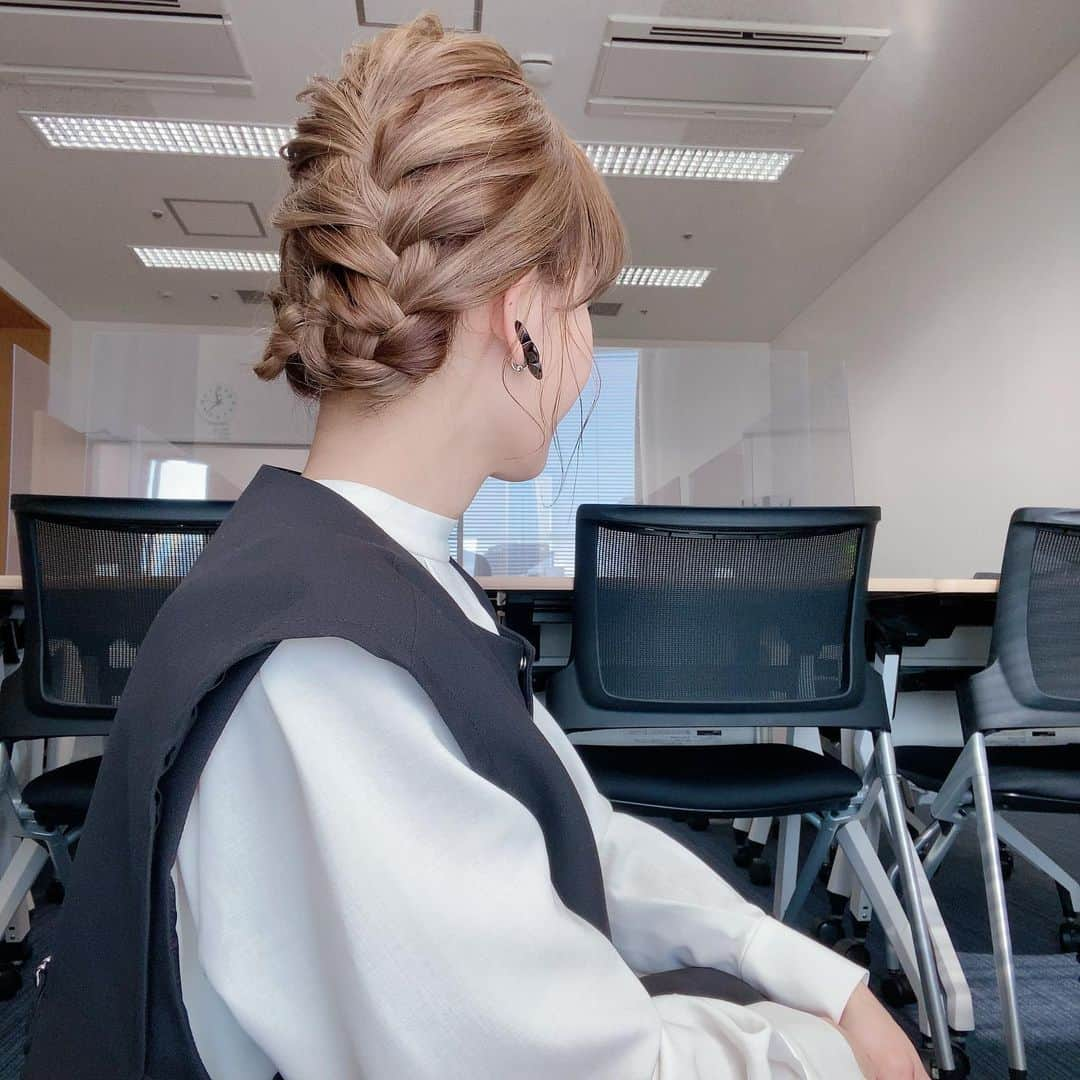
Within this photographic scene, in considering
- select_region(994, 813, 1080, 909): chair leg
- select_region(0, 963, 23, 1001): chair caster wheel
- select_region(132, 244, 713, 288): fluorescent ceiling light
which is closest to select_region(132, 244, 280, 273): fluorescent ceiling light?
select_region(132, 244, 713, 288): fluorescent ceiling light

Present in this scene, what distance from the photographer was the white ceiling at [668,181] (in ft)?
10.9

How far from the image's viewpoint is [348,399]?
0.54 metres

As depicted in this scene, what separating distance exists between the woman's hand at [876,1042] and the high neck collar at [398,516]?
39 centimetres

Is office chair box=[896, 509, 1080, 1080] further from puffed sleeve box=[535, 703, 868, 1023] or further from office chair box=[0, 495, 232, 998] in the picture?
office chair box=[0, 495, 232, 998]

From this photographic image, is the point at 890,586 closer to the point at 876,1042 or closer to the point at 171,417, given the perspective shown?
the point at 876,1042

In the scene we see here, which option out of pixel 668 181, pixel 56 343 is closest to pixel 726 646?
pixel 668 181

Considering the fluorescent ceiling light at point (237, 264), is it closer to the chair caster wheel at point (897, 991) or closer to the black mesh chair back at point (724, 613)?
the black mesh chair back at point (724, 613)

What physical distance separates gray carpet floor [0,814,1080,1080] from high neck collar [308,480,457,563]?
4.38ft

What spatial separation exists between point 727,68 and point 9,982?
12.0 ft

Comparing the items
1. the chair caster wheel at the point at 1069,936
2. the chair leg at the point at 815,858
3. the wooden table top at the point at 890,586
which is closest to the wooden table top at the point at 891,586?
the wooden table top at the point at 890,586

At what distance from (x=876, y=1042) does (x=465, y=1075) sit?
1.00ft

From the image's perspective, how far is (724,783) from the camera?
1387 millimetres

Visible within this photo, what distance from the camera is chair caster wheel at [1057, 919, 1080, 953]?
6.30 feet

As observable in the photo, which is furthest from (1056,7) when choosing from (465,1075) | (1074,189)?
(465,1075)
